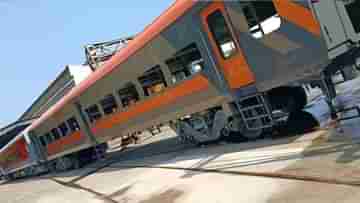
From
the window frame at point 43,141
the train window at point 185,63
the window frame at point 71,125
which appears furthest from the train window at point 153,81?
the window frame at point 43,141

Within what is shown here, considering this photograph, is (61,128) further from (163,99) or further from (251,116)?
(251,116)

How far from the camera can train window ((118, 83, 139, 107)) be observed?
443 inches

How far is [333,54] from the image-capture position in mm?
6539

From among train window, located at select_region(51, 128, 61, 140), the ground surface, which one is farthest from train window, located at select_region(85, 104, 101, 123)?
train window, located at select_region(51, 128, 61, 140)

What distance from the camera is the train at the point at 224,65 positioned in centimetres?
682

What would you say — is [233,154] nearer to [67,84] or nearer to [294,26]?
[294,26]

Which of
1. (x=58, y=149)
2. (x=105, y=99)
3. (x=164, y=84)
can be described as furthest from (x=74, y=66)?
(x=164, y=84)

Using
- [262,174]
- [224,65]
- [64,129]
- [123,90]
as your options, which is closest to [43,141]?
[64,129]

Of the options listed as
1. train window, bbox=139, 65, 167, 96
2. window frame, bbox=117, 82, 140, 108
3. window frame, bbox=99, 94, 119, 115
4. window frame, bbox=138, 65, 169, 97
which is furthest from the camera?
window frame, bbox=99, 94, 119, 115

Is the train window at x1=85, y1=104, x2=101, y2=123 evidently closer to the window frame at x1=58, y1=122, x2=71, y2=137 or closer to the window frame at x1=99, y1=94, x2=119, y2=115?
the window frame at x1=99, y1=94, x2=119, y2=115

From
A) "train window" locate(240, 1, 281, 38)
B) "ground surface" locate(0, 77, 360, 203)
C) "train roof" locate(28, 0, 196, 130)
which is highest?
"train roof" locate(28, 0, 196, 130)

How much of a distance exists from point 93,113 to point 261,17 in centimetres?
897

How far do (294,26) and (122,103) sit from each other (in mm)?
6781

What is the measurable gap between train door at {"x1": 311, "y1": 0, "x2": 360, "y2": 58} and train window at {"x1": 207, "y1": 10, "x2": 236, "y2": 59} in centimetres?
201
